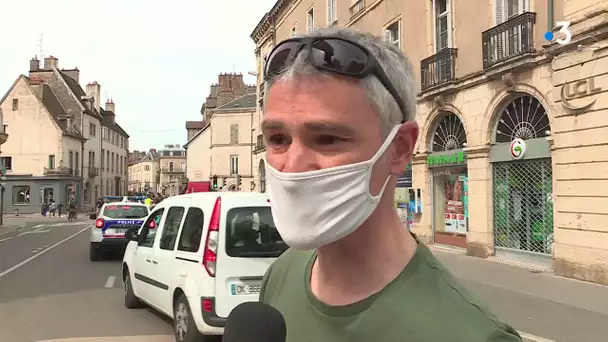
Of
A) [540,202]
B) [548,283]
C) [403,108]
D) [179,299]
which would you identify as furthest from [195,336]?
[540,202]

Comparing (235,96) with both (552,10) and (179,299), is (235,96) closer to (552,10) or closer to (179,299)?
(552,10)

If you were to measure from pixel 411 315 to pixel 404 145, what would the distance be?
44cm

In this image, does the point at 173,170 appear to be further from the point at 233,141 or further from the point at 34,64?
the point at 233,141

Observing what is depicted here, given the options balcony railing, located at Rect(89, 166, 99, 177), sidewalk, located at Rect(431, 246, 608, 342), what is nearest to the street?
sidewalk, located at Rect(431, 246, 608, 342)

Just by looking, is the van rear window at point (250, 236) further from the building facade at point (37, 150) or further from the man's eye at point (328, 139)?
the building facade at point (37, 150)

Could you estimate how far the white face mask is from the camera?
4.38ft

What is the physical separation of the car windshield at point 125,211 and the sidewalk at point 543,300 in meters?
9.20

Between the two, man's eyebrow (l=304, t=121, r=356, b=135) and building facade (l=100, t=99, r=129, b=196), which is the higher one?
building facade (l=100, t=99, r=129, b=196)

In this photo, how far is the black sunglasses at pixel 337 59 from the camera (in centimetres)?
134

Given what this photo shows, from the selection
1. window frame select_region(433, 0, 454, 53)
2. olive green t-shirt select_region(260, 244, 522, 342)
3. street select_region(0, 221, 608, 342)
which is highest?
window frame select_region(433, 0, 454, 53)

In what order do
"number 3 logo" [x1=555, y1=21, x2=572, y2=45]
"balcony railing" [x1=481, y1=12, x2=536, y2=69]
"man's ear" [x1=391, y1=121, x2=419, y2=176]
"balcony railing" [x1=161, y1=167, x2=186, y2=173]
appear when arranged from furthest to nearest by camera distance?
"balcony railing" [x1=161, y1=167, x2=186, y2=173] → "balcony railing" [x1=481, y1=12, x2=536, y2=69] → "number 3 logo" [x1=555, y1=21, x2=572, y2=45] → "man's ear" [x1=391, y1=121, x2=419, y2=176]

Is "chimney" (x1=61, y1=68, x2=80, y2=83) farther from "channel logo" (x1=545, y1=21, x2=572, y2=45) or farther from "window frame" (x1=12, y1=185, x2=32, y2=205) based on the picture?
"channel logo" (x1=545, y1=21, x2=572, y2=45)

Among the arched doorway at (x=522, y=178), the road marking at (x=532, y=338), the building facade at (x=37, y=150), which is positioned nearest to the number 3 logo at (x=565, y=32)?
the arched doorway at (x=522, y=178)

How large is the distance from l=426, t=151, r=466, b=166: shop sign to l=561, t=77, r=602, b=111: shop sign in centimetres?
445
